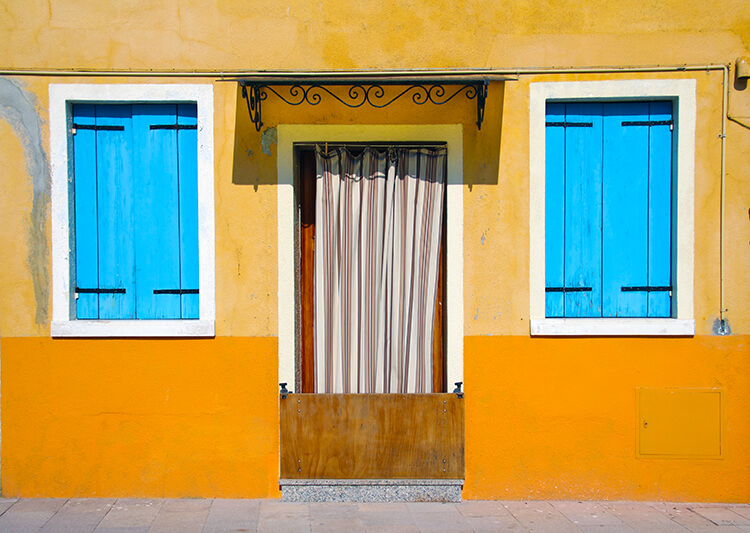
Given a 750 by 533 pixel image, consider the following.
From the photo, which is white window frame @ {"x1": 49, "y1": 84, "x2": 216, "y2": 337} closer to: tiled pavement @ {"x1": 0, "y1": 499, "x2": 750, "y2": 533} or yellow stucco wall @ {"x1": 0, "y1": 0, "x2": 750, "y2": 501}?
yellow stucco wall @ {"x1": 0, "y1": 0, "x2": 750, "y2": 501}

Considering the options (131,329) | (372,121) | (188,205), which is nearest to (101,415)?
(131,329)

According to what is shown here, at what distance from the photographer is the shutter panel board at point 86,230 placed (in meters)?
4.71

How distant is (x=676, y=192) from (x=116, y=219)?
14.4 ft

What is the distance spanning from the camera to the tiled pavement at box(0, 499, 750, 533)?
4.18m

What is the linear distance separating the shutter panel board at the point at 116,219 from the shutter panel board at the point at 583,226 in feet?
11.3

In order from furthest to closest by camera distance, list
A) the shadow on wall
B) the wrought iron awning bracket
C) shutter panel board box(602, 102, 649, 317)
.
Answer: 1. shutter panel board box(602, 102, 649, 317)
2. the shadow on wall
3. the wrought iron awning bracket

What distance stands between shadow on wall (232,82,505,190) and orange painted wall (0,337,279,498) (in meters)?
1.40

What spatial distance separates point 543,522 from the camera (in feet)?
14.1

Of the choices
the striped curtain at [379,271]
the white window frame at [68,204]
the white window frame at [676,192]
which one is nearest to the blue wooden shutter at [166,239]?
the white window frame at [68,204]

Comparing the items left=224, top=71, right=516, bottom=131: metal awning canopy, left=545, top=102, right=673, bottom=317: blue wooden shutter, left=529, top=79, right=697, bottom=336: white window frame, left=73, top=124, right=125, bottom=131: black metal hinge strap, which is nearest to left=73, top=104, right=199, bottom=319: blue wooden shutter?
left=73, top=124, right=125, bottom=131: black metal hinge strap

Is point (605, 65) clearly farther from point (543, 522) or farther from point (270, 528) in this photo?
point (270, 528)

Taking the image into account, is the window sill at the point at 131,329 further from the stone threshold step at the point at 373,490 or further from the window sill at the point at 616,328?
the window sill at the point at 616,328

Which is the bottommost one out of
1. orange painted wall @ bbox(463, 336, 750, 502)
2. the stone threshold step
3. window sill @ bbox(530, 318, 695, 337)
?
the stone threshold step

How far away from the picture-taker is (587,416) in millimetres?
4664
